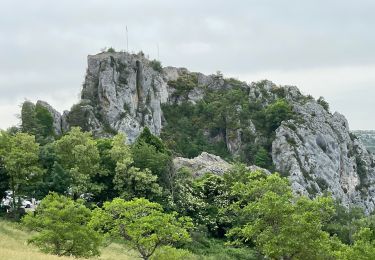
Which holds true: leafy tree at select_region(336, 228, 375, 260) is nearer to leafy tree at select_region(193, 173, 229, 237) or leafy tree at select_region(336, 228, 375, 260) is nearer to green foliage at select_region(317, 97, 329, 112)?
leafy tree at select_region(193, 173, 229, 237)

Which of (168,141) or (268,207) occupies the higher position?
(168,141)

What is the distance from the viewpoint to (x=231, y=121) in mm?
135000

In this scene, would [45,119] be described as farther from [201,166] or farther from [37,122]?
[201,166]

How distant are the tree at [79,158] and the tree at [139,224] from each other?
2435 centimetres

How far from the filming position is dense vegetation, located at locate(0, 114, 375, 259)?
3444 cm

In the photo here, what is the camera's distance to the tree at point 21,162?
187 feet

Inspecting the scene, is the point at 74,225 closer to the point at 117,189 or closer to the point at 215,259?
the point at 215,259

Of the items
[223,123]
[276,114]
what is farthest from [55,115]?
[276,114]

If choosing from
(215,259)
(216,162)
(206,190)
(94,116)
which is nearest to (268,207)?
(215,259)

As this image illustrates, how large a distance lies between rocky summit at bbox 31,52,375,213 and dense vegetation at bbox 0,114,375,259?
31366mm

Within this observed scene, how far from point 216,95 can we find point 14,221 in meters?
95.0

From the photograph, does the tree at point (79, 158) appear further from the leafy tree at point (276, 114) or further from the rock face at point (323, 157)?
the leafy tree at point (276, 114)

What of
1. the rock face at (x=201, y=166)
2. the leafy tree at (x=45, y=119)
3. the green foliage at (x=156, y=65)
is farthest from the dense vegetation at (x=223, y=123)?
the rock face at (x=201, y=166)

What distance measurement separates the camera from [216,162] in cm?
8800
